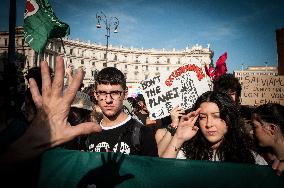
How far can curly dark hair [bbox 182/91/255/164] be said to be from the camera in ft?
8.50

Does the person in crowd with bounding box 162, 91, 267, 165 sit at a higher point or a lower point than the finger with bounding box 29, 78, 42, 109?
lower

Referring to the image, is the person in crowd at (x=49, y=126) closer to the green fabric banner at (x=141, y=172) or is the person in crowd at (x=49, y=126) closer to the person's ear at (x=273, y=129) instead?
the green fabric banner at (x=141, y=172)

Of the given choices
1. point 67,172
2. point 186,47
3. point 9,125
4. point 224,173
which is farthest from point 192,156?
point 186,47

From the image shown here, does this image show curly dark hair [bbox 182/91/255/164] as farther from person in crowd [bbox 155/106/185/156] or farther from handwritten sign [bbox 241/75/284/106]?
handwritten sign [bbox 241/75/284/106]

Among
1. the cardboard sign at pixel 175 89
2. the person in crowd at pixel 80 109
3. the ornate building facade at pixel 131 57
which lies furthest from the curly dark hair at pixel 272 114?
the ornate building facade at pixel 131 57

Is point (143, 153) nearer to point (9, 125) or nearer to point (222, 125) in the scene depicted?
point (222, 125)

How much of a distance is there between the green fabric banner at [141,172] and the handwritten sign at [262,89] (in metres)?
4.37

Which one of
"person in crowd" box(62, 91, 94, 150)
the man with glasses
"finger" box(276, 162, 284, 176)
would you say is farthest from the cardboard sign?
"finger" box(276, 162, 284, 176)

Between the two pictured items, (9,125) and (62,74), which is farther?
(9,125)

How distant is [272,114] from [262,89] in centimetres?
340

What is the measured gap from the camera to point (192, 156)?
2701mm

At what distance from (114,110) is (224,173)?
145 cm

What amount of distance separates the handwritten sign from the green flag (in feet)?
18.4

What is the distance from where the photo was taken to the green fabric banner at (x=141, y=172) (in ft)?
6.28
